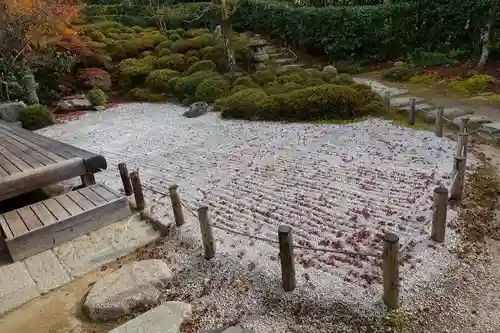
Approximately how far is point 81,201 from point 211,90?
815 centimetres

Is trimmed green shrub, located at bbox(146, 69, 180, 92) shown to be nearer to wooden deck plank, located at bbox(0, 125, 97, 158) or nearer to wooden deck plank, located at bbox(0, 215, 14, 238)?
wooden deck plank, located at bbox(0, 125, 97, 158)

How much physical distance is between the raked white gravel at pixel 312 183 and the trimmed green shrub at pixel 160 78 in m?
4.09

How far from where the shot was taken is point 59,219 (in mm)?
5434

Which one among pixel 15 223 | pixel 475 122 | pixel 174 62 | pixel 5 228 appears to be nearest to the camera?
pixel 5 228

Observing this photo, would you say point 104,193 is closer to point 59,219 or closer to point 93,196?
point 93,196

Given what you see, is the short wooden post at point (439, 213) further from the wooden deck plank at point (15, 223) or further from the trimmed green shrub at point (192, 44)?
the trimmed green shrub at point (192, 44)

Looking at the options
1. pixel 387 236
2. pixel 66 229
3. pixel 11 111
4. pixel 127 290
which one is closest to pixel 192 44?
pixel 11 111

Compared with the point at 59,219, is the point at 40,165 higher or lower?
higher

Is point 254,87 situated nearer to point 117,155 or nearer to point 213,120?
point 213,120

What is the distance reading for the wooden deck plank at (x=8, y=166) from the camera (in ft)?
19.7

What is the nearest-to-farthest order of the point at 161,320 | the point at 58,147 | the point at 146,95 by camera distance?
the point at 161,320
the point at 58,147
the point at 146,95

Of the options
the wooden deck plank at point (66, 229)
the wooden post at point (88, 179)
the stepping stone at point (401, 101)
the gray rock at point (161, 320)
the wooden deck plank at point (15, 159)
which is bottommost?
the gray rock at point (161, 320)

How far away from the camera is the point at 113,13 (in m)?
23.2

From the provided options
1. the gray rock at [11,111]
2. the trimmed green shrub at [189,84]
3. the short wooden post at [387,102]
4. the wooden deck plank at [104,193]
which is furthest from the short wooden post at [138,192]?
the gray rock at [11,111]
